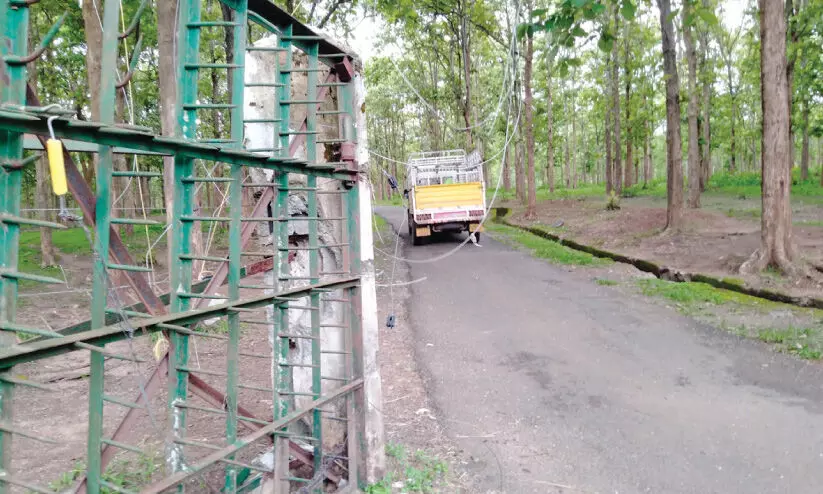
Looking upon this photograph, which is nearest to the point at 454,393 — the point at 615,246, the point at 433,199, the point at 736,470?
the point at 736,470

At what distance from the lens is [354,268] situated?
11.3 feet

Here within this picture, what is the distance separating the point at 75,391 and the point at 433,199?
12.1m

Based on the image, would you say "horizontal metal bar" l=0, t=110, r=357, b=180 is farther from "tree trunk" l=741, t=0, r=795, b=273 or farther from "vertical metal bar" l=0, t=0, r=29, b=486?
"tree trunk" l=741, t=0, r=795, b=273

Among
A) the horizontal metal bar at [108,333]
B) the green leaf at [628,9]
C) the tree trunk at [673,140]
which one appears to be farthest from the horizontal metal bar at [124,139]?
the tree trunk at [673,140]

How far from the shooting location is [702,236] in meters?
12.9

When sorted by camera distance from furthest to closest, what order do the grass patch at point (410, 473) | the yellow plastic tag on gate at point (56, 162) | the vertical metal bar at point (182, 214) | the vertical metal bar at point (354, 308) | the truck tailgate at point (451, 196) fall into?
the truck tailgate at point (451, 196), the grass patch at point (410, 473), the vertical metal bar at point (354, 308), the vertical metal bar at point (182, 214), the yellow plastic tag on gate at point (56, 162)

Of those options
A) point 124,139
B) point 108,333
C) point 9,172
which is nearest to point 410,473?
point 108,333

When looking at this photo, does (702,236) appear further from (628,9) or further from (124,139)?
(124,139)

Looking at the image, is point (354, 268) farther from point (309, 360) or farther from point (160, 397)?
point (160, 397)

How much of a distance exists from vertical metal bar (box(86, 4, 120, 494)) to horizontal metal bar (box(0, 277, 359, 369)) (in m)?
0.08

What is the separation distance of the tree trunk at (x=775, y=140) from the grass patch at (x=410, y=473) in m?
7.58

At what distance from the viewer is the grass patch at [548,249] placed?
12.4 meters

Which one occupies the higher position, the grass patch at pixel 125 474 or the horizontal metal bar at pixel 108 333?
the horizontal metal bar at pixel 108 333

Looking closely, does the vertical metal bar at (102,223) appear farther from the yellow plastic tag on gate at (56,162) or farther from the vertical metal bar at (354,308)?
the vertical metal bar at (354,308)
